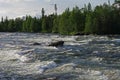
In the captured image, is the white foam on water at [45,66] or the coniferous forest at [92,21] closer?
the white foam on water at [45,66]

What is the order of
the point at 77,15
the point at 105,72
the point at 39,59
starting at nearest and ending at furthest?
the point at 105,72, the point at 39,59, the point at 77,15

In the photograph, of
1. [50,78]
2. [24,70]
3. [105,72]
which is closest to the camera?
[50,78]

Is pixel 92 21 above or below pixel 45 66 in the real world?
above

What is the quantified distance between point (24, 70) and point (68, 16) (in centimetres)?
10640

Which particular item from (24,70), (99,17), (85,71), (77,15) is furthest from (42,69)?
(77,15)

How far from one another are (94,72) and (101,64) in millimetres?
4188

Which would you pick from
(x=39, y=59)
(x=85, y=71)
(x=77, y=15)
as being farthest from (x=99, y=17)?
(x=85, y=71)

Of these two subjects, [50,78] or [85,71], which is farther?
[85,71]

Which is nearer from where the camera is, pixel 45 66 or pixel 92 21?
pixel 45 66

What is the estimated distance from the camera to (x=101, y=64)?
2731 cm

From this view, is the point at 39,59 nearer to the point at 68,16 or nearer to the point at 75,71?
the point at 75,71

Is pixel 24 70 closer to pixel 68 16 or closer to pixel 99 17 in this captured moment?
pixel 99 17

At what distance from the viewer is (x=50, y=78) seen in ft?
69.8

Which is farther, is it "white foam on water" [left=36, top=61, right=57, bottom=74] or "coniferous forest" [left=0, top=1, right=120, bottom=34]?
"coniferous forest" [left=0, top=1, right=120, bottom=34]
